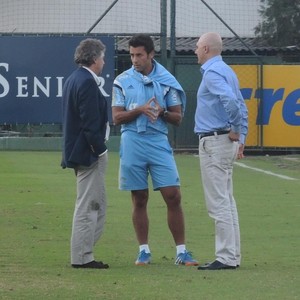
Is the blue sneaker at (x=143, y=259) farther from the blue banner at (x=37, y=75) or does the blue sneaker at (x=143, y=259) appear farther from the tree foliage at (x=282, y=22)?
the tree foliage at (x=282, y=22)

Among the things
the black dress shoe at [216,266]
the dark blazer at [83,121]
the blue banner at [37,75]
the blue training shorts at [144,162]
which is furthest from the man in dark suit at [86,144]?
the blue banner at [37,75]

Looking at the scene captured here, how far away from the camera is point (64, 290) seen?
292 inches

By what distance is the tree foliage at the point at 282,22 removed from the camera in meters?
29.3

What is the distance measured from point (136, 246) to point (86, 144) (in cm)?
173

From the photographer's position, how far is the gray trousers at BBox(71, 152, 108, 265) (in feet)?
28.1

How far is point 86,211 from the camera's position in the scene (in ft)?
28.1

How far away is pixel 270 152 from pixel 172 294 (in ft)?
51.7

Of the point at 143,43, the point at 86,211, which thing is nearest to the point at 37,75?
the point at 143,43

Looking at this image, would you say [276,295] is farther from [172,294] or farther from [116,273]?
[116,273]

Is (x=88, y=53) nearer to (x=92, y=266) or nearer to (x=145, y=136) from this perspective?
(x=145, y=136)

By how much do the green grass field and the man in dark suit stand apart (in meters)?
0.30

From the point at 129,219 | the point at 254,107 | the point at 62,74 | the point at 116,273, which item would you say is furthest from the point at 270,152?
the point at 116,273

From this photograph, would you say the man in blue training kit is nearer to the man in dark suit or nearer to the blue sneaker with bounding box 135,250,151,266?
the blue sneaker with bounding box 135,250,151,266

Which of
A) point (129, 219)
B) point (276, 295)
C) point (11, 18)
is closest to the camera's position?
point (276, 295)
